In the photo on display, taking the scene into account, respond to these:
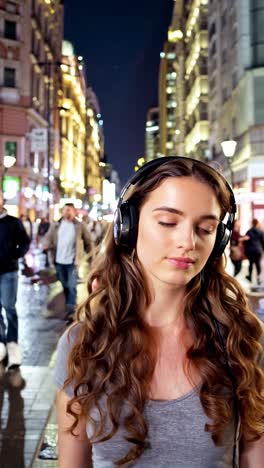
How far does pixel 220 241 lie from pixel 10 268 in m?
5.77

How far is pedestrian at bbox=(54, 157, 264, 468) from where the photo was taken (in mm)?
1628

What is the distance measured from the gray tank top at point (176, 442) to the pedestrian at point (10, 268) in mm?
5824

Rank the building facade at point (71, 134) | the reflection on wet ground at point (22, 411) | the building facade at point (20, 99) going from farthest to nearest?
the building facade at point (71, 134) → the building facade at point (20, 99) → the reflection on wet ground at point (22, 411)

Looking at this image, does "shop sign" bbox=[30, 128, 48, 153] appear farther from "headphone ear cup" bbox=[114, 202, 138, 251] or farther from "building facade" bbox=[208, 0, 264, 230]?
"headphone ear cup" bbox=[114, 202, 138, 251]

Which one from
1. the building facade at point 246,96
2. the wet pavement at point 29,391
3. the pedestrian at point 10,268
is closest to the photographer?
the wet pavement at point 29,391

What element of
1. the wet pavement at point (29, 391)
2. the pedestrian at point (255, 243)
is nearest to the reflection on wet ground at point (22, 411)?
the wet pavement at point (29, 391)

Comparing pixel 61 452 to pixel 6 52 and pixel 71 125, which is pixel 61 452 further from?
pixel 71 125

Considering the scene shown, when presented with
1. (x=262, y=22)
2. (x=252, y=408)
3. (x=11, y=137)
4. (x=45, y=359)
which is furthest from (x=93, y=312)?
(x=11, y=137)

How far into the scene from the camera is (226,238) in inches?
77.2

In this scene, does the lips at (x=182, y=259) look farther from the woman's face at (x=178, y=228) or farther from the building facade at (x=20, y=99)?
the building facade at (x=20, y=99)

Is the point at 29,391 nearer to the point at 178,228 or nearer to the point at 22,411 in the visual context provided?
the point at 22,411

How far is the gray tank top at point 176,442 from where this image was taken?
160cm

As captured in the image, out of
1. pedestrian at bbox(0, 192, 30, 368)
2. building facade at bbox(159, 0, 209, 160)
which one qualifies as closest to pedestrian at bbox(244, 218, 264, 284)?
pedestrian at bbox(0, 192, 30, 368)

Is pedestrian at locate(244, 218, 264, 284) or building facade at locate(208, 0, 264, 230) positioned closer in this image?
pedestrian at locate(244, 218, 264, 284)
